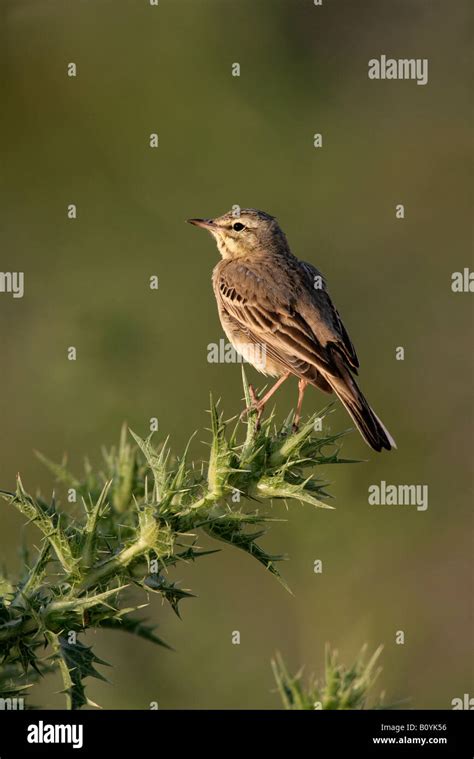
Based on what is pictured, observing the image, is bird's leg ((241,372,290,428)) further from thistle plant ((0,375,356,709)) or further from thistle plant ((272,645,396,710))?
thistle plant ((272,645,396,710))

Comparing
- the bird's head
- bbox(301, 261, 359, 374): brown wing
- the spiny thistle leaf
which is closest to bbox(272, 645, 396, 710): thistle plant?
the spiny thistle leaf

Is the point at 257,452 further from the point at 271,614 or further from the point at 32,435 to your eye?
the point at 32,435

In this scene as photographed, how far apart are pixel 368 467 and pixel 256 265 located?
2.22 m

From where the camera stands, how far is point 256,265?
261 inches

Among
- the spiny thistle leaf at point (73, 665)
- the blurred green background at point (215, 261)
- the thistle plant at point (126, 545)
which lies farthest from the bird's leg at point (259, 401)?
the blurred green background at point (215, 261)

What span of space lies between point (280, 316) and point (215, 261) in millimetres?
2858

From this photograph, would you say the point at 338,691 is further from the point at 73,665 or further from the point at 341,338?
the point at 341,338

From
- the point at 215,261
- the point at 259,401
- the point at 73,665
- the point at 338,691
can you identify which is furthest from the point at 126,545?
the point at 215,261

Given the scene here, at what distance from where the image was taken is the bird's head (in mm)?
6879

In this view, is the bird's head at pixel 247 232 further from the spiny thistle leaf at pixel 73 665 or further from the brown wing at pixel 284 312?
the spiny thistle leaf at pixel 73 665

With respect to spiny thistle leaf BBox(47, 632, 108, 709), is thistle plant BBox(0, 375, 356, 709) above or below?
above

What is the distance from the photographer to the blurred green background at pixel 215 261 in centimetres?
736

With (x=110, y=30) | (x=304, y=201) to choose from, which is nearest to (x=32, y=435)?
(x=304, y=201)

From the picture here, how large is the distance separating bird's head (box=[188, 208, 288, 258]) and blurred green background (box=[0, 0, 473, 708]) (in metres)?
0.85
